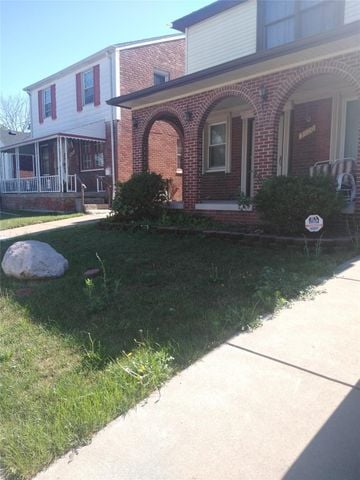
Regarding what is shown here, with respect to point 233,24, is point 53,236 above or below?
below

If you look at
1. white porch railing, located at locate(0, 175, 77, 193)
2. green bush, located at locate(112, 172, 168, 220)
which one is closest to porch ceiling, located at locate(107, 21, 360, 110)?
green bush, located at locate(112, 172, 168, 220)

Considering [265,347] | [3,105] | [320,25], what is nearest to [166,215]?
[320,25]

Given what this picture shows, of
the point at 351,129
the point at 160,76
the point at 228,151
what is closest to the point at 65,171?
the point at 160,76

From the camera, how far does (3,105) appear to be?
4288 centimetres

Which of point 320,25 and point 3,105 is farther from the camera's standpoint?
point 3,105

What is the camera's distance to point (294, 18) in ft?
30.1

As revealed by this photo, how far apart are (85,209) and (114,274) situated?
10466mm

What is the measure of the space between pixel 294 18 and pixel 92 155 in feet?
39.7

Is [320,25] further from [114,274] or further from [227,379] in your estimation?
[227,379]

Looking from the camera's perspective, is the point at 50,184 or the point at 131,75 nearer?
the point at 50,184

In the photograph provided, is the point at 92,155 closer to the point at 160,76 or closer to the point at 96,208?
the point at 96,208

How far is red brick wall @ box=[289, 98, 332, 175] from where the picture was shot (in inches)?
365

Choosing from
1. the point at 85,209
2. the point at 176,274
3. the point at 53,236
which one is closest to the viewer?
the point at 176,274

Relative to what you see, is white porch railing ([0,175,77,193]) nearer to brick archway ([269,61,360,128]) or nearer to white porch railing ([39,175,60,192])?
white porch railing ([39,175,60,192])
